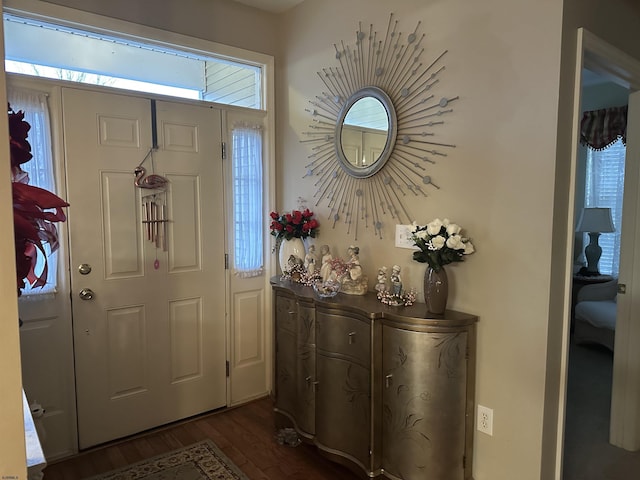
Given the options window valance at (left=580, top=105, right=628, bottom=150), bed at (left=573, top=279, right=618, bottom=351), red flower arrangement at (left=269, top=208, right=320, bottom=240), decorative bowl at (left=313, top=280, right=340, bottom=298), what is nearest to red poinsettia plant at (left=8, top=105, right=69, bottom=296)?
decorative bowl at (left=313, top=280, right=340, bottom=298)

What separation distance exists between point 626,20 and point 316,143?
1780mm

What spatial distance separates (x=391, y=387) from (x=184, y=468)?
1270 millimetres

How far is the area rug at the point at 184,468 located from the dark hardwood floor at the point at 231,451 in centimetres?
5

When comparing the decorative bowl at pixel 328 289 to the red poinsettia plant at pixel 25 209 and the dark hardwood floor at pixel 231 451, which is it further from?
the red poinsettia plant at pixel 25 209

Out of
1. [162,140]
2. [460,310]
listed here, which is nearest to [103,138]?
[162,140]

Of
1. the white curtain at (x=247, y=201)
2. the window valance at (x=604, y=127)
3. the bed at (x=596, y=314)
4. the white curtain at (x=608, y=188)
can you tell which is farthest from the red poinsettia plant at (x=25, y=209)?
the white curtain at (x=608, y=188)

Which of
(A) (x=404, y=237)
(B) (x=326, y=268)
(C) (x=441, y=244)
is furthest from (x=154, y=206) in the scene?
(C) (x=441, y=244)

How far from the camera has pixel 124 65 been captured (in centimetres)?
267

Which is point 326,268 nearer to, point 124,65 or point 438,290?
point 438,290

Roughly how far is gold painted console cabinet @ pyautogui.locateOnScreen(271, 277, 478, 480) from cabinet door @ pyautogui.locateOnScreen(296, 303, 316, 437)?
0.04 feet

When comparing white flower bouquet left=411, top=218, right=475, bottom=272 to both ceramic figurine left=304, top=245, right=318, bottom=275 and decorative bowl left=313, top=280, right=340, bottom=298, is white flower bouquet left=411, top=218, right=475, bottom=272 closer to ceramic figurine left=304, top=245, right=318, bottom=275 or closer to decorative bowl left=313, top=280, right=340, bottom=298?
decorative bowl left=313, top=280, right=340, bottom=298

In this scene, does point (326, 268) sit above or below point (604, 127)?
below

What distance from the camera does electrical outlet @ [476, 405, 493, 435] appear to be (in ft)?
6.67

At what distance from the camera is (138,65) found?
8.92 ft
